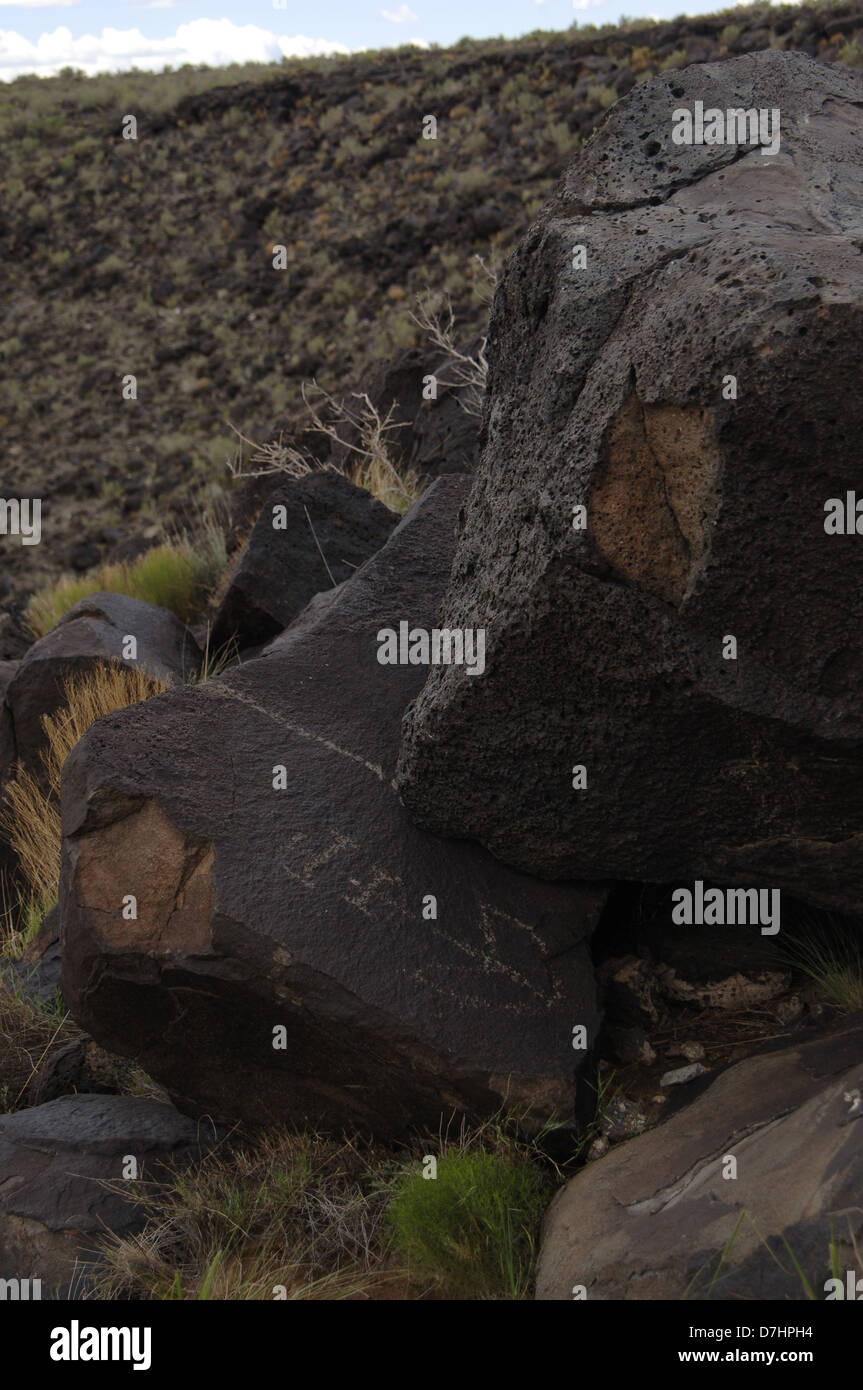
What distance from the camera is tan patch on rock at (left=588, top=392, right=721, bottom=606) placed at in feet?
8.96

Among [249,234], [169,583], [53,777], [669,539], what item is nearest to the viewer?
[669,539]

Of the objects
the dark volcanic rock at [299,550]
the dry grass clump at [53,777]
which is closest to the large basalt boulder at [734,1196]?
the dry grass clump at [53,777]

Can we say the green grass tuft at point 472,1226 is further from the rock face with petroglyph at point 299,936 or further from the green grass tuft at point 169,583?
the green grass tuft at point 169,583

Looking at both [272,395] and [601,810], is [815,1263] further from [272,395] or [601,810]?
[272,395]

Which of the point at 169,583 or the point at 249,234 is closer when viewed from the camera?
the point at 169,583

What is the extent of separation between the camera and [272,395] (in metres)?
20.0

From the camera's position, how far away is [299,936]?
330cm

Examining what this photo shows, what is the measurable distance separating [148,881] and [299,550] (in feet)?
10.3

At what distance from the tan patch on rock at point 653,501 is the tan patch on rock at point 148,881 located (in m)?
1.49

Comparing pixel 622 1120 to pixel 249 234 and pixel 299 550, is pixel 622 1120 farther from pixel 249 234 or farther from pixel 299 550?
pixel 249 234

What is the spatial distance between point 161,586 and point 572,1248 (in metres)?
6.86

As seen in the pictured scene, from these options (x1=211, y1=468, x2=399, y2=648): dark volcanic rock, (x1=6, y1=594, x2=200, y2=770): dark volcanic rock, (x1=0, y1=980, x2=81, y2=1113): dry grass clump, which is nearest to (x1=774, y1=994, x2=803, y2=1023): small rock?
(x1=0, y1=980, x2=81, y2=1113): dry grass clump

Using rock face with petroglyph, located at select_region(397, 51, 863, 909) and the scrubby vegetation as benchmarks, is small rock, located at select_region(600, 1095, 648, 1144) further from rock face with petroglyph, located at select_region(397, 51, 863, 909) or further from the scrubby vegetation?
rock face with petroglyph, located at select_region(397, 51, 863, 909)
